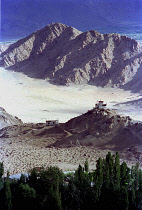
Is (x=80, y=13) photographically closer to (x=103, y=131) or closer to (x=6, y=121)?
(x=103, y=131)

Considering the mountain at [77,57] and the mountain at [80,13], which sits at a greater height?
the mountain at [77,57]

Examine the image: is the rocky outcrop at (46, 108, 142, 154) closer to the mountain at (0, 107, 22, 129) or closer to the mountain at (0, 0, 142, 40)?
the mountain at (0, 107, 22, 129)

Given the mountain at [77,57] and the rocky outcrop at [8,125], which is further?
the mountain at [77,57]

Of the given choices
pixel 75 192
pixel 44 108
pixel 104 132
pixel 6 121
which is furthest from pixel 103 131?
pixel 44 108

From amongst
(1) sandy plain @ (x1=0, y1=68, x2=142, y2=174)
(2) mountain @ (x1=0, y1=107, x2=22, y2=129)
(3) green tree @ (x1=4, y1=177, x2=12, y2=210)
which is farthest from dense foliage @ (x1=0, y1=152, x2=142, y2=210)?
(2) mountain @ (x1=0, y1=107, x2=22, y2=129)

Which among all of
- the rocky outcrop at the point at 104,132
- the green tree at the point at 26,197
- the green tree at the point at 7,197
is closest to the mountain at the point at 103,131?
the rocky outcrop at the point at 104,132

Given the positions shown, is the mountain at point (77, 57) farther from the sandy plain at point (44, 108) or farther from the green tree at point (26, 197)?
the green tree at point (26, 197)

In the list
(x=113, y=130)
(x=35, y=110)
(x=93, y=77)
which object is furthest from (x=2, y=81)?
(x=113, y=130)
